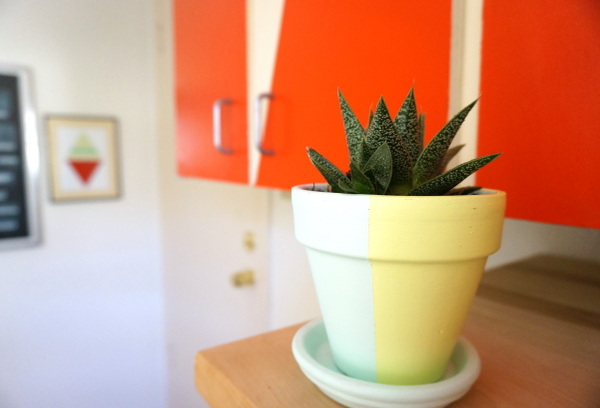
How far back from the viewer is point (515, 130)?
1.44 feet

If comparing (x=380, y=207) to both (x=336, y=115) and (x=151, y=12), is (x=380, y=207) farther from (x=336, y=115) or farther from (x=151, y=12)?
(x=151, y=12)

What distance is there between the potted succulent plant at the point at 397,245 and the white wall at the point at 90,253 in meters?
1.72

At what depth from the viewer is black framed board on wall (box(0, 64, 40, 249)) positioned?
5.19 feet

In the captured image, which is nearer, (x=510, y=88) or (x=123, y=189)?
(x=510, y=88)

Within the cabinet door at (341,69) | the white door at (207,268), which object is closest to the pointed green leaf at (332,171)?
the cabinet door at (341,69)

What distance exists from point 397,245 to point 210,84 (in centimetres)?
74

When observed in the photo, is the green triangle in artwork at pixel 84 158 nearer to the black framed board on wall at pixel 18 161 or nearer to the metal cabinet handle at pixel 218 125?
the black framed board on wall at pixel 18 161

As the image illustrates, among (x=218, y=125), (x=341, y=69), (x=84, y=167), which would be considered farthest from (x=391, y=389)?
(x=84, y=167)

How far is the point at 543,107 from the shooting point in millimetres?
412

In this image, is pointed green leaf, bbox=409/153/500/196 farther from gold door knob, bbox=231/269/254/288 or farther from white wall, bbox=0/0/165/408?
white wall, bbox=0/0/165/408

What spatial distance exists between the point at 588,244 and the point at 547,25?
41cm

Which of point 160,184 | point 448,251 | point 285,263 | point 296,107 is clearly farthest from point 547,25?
point 160,184

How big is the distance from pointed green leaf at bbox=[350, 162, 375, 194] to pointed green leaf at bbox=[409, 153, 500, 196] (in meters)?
0.04

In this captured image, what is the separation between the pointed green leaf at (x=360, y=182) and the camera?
35cm
